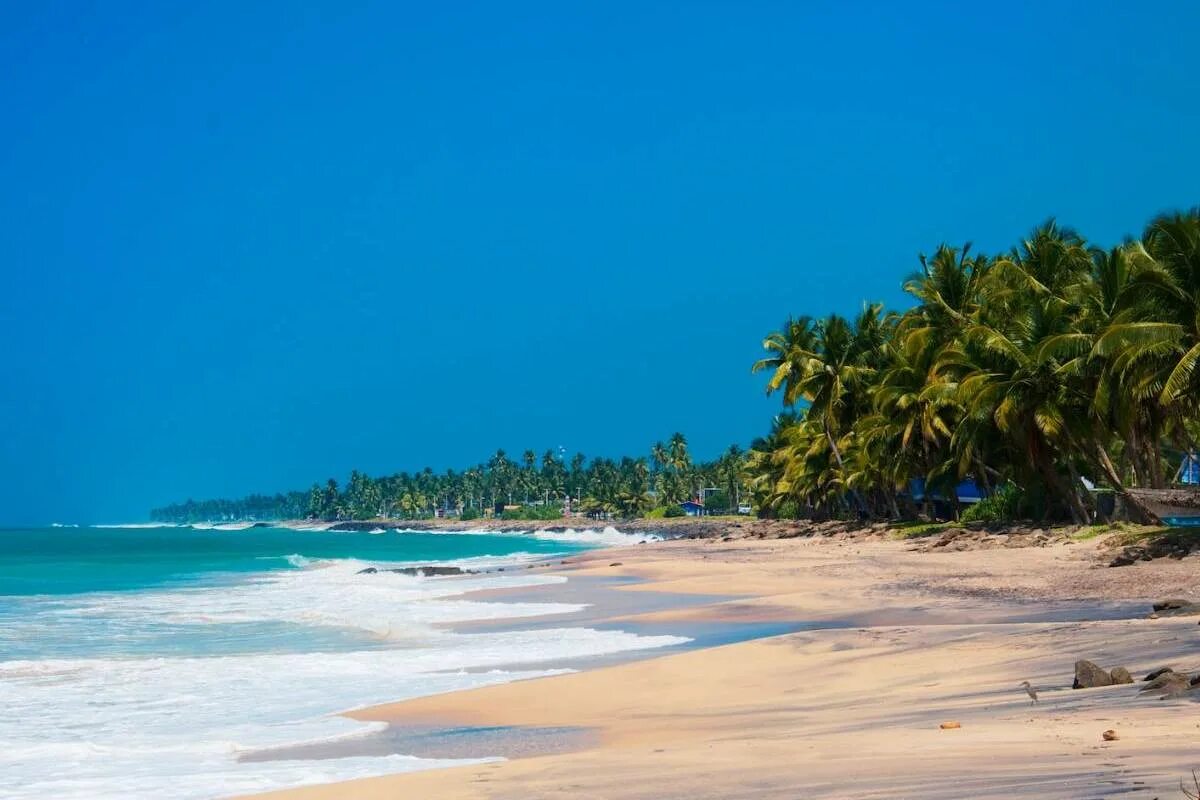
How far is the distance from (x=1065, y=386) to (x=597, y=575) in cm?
1803

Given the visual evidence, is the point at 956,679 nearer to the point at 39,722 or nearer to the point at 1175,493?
the point at 39,722

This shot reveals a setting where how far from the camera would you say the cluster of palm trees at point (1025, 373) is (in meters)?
25.8

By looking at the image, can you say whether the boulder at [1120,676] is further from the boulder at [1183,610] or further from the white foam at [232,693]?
the white foam at [232,693]

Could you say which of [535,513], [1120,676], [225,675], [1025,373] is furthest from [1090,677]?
[535,513]

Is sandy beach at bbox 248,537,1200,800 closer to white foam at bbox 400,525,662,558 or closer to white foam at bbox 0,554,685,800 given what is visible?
white foam at bbox 0,554,685,800

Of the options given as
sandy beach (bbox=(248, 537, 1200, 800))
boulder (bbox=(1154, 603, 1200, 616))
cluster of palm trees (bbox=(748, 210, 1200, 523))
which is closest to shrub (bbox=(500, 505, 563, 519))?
cluster of palm trees (bbox=(748, 210, 1200, 523))

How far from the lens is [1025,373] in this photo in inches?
1313

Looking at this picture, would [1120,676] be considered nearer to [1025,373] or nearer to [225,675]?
[225,675]

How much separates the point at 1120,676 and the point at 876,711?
6.75 ft

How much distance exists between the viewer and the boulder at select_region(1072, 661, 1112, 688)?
9.08 meters

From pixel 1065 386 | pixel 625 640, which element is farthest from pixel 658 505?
pixel 625 640

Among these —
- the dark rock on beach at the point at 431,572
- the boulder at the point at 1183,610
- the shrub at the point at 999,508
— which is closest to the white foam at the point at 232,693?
the boulder at the point at 1183,610

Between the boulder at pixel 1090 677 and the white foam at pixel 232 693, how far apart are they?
564 cm

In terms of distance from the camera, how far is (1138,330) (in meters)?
25.0
